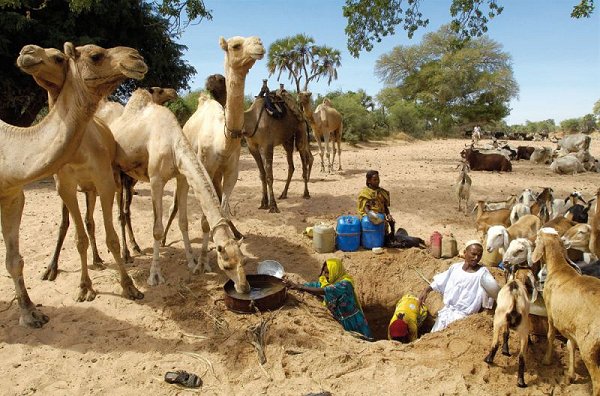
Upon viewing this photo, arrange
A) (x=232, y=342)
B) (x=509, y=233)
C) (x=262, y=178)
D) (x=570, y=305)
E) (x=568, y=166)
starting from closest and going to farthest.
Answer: (x=570, y=305), (x=232, y=342), (x=509, y=233), (x=262, y=178), (x=568, y=166)

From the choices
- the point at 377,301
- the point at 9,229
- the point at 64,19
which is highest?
the point at 64,19

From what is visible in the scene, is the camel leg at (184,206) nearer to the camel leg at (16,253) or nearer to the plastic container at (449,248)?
the camel leg at (16,253)

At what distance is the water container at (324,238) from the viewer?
6758mm

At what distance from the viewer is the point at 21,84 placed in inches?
519

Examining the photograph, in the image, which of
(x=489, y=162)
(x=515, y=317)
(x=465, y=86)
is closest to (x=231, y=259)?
(x=515, y=317)

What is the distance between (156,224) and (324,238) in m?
2.59

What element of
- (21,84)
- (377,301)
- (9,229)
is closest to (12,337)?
(9,229)

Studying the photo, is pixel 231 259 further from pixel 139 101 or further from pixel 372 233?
pixel 372 233

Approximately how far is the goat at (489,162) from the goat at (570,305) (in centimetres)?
1126

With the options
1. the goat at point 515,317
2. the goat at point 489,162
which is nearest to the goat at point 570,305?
the goat at point 515,317

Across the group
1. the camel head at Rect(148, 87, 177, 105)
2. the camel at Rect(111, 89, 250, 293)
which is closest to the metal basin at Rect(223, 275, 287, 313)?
the camel at Rect(111, 89, 250, 293)

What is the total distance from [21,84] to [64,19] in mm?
2347

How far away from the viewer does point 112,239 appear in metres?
4.88

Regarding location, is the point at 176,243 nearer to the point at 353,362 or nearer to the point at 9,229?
the point at 9,229
